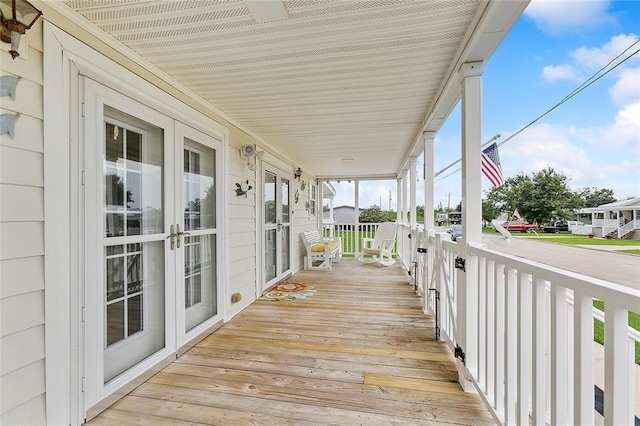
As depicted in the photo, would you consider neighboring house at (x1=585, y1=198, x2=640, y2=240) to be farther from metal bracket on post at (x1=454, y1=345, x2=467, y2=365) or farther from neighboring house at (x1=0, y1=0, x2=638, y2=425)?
metal bracket on post at (x1=454, y1=345, x2=467, y2=365)

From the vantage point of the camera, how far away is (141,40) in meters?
1.84

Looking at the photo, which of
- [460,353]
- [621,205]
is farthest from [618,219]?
[460,353]

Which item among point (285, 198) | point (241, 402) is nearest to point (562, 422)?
point (241, 402)

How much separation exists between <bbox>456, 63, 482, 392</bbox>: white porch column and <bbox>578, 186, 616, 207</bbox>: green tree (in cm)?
99

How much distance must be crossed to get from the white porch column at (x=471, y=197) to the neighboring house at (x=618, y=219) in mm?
1028

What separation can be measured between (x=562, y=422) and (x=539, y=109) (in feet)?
3.93

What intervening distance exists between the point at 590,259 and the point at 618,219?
23cm

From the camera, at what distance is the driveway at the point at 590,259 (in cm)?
82

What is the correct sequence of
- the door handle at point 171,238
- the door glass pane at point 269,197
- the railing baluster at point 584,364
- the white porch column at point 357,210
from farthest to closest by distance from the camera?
the white porch column at point 357,210 → the door glass pane at point 269,197 → the door handle at point 171,238 → the railing baluster at point 584,364

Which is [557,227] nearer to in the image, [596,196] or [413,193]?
[596,196]

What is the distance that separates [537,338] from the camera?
46.2 inches

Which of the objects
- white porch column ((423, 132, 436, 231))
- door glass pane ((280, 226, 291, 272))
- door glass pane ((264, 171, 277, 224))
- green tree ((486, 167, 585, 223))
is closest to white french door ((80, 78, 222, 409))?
door glass pane ((264, 171, 277, 224))

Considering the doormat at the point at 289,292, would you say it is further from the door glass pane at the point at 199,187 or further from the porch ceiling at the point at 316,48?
the porch ceiling at the point at 316,48

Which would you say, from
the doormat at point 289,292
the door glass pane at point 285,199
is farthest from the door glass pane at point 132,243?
the door glass pane at point 285,199
